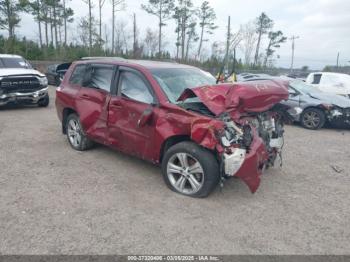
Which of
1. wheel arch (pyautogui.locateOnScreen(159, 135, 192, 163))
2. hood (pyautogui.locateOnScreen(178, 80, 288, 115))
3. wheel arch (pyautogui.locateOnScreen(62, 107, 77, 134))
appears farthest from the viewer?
wheel arch (pyautogui.locateOnScreen(62, 107, 77, 134))

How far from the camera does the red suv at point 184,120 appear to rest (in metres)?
3.88

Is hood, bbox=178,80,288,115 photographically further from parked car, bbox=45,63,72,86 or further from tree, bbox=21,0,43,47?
tree, bbox=21,0,43,47

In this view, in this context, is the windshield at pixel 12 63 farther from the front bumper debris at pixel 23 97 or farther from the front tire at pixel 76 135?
the front tire at pixel 76 135

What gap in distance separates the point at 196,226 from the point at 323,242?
1.30 m

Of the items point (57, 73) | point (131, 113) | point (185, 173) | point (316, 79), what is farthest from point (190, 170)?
point (57, 73)

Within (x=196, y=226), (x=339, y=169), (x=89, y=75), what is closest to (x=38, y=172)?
(x=89, y=75)

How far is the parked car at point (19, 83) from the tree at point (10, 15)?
64.9 ft

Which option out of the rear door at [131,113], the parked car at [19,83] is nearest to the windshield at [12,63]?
the parked car at [19,83]

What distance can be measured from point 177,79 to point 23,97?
727 cm

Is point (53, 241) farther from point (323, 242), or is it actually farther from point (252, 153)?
point (323, 242)

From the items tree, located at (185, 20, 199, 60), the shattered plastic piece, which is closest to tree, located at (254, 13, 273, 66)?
tree, located at (185, 20, 199, 60)

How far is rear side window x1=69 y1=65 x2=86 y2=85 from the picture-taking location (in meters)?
5.87

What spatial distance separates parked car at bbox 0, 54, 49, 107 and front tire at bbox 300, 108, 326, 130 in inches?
334

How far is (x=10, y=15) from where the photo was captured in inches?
1093
